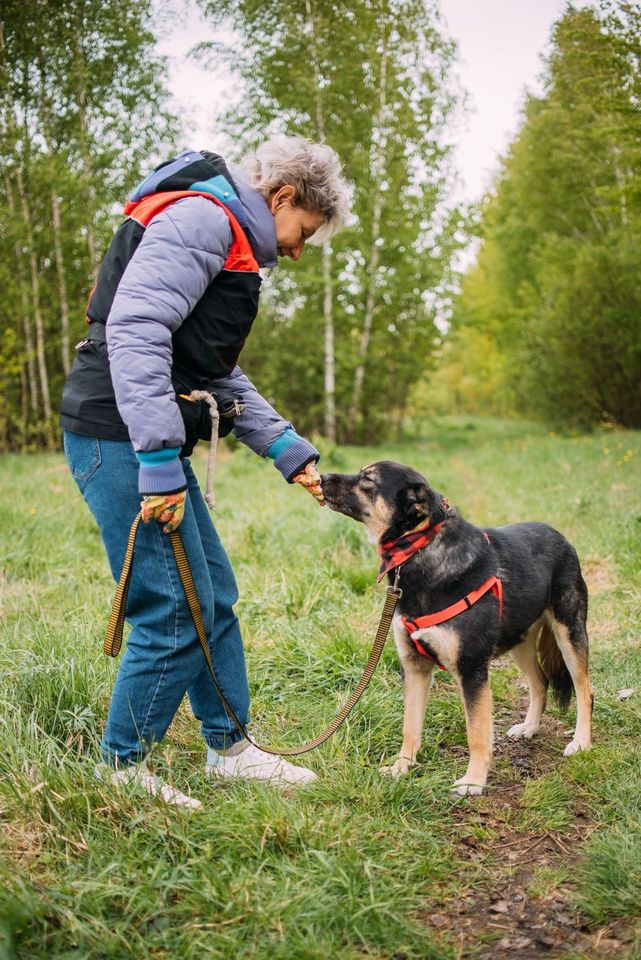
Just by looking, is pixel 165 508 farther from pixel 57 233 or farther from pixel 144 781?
pixel 57 233

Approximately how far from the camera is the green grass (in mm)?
2113

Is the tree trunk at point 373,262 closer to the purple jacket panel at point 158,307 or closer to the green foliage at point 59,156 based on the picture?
the green foliage at point 59,156

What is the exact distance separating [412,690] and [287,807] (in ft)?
3.20

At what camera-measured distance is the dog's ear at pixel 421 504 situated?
3360 millimetres

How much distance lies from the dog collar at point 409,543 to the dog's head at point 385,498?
24mm

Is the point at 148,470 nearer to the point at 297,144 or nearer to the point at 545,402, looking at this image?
the point at 297,144

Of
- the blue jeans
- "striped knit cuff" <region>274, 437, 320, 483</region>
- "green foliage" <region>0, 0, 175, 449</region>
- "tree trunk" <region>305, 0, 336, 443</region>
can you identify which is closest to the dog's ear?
"striped knit cuff" <region>274, 437, 320, 483</region>

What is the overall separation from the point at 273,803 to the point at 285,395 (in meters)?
18.3

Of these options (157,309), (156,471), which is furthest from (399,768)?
(157,309)

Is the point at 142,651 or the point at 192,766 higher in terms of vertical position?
the point at 142,651

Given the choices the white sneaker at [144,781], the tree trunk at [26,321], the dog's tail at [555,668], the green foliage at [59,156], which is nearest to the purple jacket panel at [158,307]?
the white sneaker at [144,781]

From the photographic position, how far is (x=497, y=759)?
354 centimetres

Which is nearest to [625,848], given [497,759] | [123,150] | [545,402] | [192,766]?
[497,759]

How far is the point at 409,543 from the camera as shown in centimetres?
339
